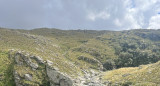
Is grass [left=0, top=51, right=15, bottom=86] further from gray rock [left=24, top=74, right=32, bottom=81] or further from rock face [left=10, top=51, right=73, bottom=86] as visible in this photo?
gray rock [left=24, top=74, right=32, bottom=81]

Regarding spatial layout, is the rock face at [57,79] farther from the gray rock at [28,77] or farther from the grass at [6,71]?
the grass at [6,71]

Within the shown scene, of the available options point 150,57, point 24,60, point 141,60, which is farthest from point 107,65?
point 24,60

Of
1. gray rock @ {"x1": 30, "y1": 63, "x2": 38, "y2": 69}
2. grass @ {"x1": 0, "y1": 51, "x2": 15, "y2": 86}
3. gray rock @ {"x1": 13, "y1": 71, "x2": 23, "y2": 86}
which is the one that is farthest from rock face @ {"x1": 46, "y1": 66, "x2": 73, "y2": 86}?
grass @ {"x1": 0, "y1": 51, "x2": 15, "y2": 86}

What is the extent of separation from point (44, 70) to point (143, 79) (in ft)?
112

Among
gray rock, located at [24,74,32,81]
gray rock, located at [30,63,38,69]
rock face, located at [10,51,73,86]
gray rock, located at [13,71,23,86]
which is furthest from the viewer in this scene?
gray rock, located at [30,63,38,69]

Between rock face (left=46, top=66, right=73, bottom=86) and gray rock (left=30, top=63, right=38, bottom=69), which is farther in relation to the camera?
gray rock (left=30, top=63, right=38, bottom=69)

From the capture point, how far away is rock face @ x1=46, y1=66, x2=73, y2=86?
43.9 metres

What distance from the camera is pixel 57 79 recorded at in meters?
44.9

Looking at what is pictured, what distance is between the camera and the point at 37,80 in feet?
142

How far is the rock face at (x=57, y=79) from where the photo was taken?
144 ft

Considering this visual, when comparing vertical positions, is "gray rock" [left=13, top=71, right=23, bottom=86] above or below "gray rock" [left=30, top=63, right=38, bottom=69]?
below

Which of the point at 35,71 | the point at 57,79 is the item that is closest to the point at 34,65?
the point at 35,71

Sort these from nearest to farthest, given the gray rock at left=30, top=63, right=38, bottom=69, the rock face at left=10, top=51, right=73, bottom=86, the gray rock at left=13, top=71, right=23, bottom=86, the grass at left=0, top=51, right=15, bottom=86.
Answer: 1. the gray rock at left=13, top=71, right=23, bottom=86
2. the grass at left=0, top=51, right=15, bottom=86
3. the rock face at left=10, top=51, right=73, bottom=86
4. the gray rock at left=30, top=63, right=38, bottom=69

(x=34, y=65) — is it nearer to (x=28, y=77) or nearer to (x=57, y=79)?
(x=28, y=77)
